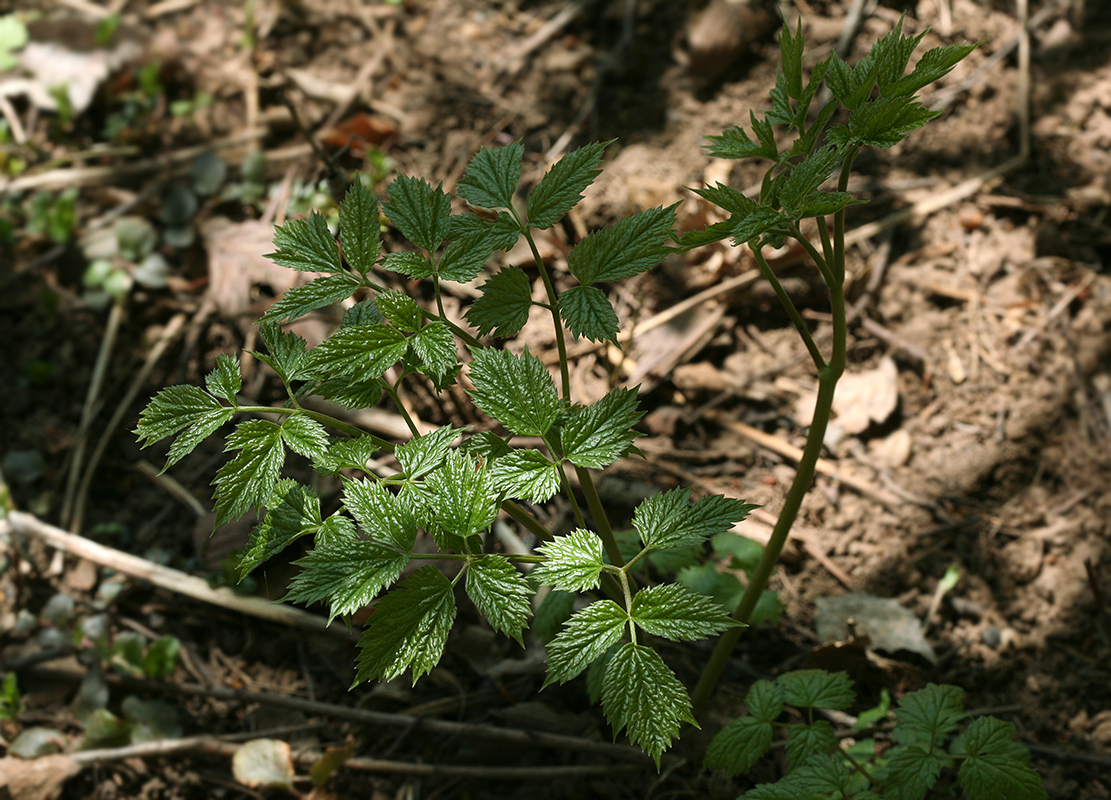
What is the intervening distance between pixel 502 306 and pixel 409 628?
50 centimetres

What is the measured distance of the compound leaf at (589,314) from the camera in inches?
47.7

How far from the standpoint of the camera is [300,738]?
2.04 meters

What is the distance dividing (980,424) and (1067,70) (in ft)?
4.71

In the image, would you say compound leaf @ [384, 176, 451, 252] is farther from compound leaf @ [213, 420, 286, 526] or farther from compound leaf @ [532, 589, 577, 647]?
compound leaf @ [532, 589, 577, 647]

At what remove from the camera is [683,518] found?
3.98 ft

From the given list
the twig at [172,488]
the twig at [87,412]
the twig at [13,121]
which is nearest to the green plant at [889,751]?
the twig at [172,488]

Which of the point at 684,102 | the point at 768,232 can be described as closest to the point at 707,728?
the point at 768,232

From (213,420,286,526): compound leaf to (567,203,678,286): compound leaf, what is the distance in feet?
1.72

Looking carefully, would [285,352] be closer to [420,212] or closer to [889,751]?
[420,212]

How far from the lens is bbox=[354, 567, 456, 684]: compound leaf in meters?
1.07

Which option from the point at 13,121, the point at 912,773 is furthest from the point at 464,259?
the point at 13,121

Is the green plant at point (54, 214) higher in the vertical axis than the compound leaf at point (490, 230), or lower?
lower

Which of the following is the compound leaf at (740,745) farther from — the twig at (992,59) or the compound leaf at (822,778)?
the twig at (992,59)

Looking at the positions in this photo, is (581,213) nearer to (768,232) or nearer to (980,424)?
(980,424)
